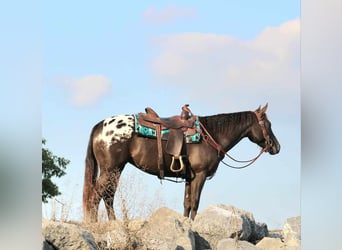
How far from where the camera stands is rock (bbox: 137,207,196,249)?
360 centimetres

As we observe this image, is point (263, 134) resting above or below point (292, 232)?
above

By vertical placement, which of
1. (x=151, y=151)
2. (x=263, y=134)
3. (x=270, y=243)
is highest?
(x=263, y=134)

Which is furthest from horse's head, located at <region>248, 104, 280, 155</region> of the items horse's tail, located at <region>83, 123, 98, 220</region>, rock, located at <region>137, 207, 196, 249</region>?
horse's tail, located at <region>83, 123, 98, 220</region>

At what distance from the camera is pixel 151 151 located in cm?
462

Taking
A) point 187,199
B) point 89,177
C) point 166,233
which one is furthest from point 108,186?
point 166,233

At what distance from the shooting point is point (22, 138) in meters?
1.78

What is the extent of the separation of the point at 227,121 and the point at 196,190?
0.63 m

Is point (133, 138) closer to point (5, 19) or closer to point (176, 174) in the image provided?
point (176, 174)

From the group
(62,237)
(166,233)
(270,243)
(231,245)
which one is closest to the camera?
(62,237)

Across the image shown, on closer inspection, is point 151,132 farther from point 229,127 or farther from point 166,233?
point 166,233

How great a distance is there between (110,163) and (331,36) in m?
3.10

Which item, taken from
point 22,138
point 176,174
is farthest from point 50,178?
point 22,138

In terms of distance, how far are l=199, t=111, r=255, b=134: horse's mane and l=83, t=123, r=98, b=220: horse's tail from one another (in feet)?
2.93

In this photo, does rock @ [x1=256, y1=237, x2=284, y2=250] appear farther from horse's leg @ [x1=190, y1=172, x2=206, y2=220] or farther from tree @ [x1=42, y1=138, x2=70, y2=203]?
tree @ [x1=42, y1=138, x2=70, y2=203]
